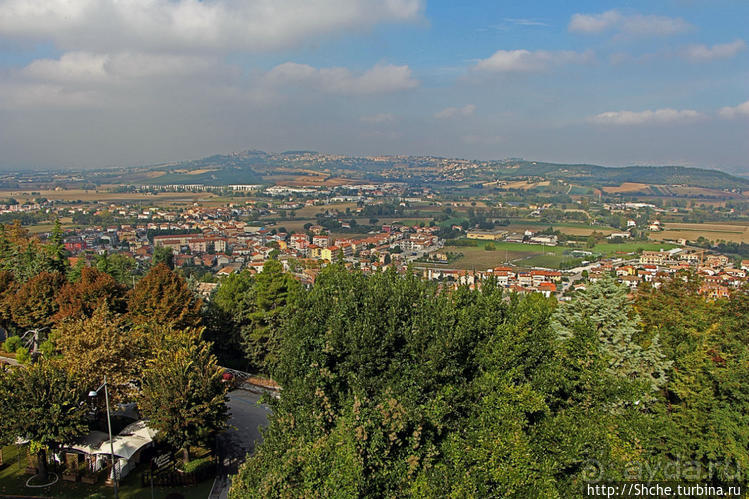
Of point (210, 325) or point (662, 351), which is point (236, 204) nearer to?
point (210, 325)

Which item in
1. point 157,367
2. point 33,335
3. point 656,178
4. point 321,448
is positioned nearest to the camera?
point 321,448

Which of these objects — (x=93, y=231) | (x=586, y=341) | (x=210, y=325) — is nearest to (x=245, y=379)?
(x=210, y=325)

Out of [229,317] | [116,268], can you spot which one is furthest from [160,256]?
[229,317]

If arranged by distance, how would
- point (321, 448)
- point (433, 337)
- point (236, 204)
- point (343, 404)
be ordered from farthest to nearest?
point (236, 204), point (433, 337), point (343, 404), point (321, 448)

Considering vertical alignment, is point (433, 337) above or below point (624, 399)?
above

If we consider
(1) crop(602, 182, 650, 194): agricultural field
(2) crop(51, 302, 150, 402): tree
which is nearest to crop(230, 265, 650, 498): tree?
(2) crop(51, 302, 150, 402): tree

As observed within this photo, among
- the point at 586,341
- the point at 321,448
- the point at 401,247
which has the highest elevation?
the point at 586,341

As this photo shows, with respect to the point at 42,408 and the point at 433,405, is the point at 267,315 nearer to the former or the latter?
the point at 42,408
